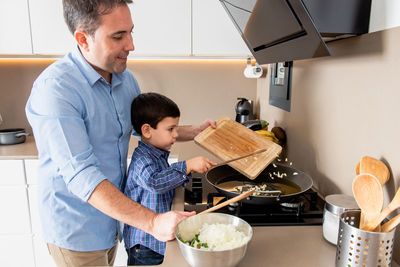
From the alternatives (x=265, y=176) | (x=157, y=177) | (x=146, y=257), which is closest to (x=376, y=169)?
(x=265, y=176)

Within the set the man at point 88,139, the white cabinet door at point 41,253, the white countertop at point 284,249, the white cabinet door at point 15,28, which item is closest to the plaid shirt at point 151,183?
the man at point 88,139

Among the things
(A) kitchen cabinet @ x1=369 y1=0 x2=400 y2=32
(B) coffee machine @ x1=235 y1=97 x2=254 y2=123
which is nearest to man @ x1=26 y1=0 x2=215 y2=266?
(A) kitchen cabinet @ x1=369 y1=0 x2=400 y2=32

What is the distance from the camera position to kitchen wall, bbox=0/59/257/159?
2.25 meters

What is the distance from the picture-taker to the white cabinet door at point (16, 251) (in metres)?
1.85

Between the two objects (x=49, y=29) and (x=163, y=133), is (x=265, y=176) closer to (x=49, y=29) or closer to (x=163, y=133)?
(x=163, y=133)

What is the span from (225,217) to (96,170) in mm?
385

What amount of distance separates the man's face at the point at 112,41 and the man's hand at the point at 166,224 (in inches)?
21.0

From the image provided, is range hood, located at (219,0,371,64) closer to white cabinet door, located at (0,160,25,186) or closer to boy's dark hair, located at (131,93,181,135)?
boy's dark hair, located at (131,93,181,135)

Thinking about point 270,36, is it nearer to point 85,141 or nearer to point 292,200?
point 292,200

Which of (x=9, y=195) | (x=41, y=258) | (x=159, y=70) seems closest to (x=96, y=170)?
(x=9, y=195)

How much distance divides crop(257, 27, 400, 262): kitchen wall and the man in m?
0.56

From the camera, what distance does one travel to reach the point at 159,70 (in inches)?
91.1

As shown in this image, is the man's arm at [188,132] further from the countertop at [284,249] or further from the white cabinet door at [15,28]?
the white cabinet door at [15,28]

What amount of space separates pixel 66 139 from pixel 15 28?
4.65 feet
